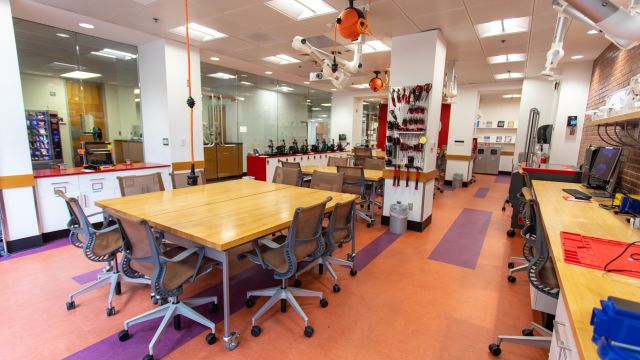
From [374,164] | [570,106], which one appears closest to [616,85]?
[570,106]

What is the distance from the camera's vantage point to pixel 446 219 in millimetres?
5301

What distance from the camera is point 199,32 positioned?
470 cm

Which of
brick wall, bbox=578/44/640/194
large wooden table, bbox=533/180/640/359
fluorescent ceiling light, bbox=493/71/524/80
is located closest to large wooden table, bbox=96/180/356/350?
large wooden table, bbox=533/180/640/359

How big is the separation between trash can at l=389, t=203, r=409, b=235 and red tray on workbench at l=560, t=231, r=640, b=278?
260 centimetres

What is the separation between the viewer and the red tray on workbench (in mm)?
1443

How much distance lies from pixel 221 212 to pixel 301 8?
2822 mm

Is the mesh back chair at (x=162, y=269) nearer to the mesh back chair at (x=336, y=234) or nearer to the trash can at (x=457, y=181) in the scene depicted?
the mesh back chair at (x=336, y=234)

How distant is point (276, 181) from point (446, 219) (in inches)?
124

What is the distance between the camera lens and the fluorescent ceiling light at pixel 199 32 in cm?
445

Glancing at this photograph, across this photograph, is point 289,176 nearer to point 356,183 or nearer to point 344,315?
point 356,183

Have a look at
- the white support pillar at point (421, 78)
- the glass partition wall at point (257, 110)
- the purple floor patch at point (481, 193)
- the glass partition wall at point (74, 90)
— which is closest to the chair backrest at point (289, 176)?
the white support pillar at point (421, 78)

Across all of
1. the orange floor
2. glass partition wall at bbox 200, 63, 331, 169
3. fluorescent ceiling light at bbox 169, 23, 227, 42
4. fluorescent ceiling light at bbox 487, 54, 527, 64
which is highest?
fluorescent ceiling light at bbox 169, 23, 227, 42

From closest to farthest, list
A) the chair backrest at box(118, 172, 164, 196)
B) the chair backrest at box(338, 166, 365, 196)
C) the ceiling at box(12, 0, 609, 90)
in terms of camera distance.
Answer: the chair backrest at box(118, 172, 164, 196), the ceiling at box(12, 0, 609, 90), the chair backrest at box(338, 166, 365, 196)

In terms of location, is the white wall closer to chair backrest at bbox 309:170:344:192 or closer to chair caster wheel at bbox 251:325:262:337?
chair backrest at bbox 309:170:344:192
